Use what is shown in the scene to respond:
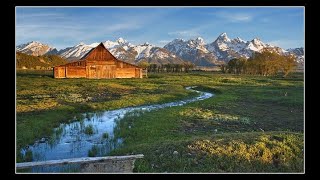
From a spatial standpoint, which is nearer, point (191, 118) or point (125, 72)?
point (125, 72)

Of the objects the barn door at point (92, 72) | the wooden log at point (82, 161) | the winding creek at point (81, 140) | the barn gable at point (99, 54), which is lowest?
the wooden log at point (82, 161)

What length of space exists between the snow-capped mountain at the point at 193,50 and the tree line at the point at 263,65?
0.94 meters

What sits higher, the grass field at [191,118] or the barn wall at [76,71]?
the barn wall at [76,71]

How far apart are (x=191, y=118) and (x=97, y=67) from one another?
14.1ft

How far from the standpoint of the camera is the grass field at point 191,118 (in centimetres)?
967

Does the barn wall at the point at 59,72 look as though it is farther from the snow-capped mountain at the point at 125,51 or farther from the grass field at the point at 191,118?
the snow-capped mountain at the point at 125,51

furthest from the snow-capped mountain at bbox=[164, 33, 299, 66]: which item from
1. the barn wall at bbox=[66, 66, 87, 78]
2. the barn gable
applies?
the barn wall at bbox=[66, 66, 87, 78]

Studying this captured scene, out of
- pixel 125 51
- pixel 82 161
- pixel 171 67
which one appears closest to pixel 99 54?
pixel 125 51

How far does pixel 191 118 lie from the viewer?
561 inches

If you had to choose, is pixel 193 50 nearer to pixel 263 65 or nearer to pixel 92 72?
pixel 263 65

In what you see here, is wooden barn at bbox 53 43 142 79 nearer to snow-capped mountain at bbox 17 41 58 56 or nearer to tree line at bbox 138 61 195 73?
snow-capped mountain at bbox 17 41 58 56

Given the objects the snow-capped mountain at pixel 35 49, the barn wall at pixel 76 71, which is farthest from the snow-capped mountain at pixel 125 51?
the barn wall at pixel 76 71
